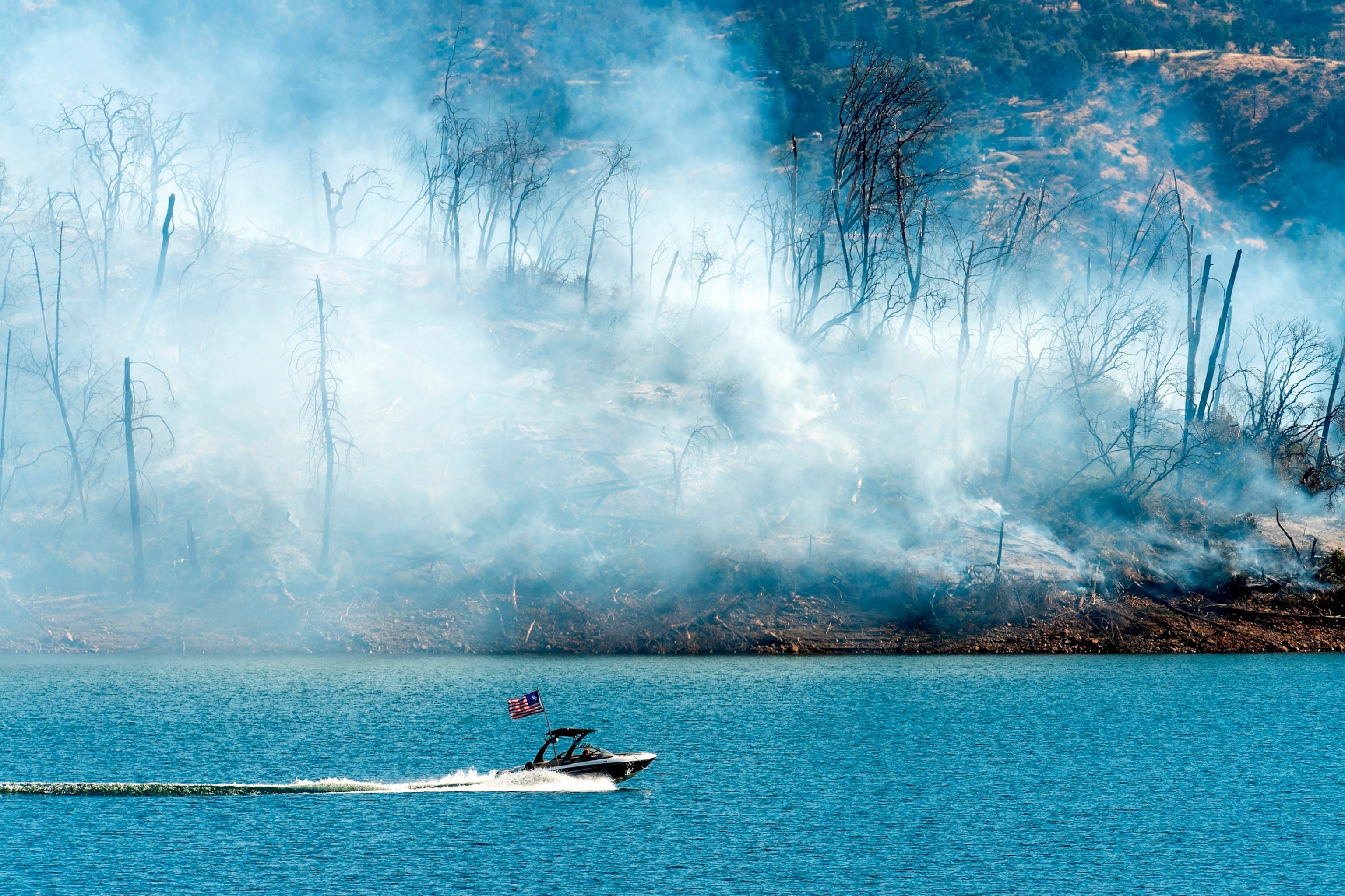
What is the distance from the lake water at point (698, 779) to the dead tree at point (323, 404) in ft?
44.3

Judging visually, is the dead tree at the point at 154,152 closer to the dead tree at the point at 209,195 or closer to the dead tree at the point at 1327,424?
the dead tree at the point at 209,195

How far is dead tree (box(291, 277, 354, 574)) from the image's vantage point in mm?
69312

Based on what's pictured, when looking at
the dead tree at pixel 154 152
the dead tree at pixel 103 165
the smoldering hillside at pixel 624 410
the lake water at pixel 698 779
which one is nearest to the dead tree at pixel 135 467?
the smoldering hillside at pixel 624 410

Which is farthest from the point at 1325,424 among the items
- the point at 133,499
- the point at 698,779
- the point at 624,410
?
the point at 133,499

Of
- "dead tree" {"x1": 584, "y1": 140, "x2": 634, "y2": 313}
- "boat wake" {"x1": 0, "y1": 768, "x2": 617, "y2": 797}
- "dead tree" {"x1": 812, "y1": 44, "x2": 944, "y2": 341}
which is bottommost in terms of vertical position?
"boat wake" {"x1": 0, "y1": 768, "x2": 617, "y2": 797}

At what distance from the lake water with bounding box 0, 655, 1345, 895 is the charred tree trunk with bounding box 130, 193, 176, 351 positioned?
35.3m

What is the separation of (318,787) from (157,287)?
6729cm

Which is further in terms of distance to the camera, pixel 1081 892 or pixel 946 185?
pixel 946 185

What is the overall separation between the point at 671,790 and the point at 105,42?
15749 centimetres

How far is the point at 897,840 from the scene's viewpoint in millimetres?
30906

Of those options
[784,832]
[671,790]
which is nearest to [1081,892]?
[784,832]

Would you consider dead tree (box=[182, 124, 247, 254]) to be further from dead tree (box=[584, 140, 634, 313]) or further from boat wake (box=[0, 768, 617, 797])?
boat wake (box=[0, 768, 617, 797])

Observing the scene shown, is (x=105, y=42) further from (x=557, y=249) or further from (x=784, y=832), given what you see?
(x=784, y=832)

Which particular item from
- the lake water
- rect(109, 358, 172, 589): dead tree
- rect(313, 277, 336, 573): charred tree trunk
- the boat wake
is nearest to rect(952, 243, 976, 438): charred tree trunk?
the lake water
